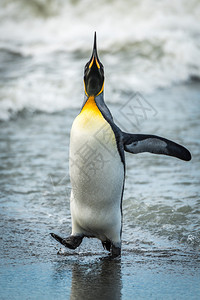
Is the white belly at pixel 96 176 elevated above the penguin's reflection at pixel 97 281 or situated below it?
above

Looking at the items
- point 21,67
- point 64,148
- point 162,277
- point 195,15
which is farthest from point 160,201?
point 195,15

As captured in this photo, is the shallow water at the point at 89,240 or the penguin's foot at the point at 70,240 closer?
the shallow water at the point at 89,240

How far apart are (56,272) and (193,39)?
529 inches

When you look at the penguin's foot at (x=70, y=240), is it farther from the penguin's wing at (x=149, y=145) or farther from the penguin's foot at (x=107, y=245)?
the penguin's wing at (x=149, y=145)

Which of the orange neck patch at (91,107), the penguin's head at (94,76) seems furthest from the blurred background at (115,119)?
the penguin's head at (94,76)

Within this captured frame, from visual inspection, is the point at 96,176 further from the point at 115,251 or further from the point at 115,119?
the point at 115,119

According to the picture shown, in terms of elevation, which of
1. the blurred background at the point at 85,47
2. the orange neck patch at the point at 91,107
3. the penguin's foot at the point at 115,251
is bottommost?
the penguin's foot at the point at 115,251

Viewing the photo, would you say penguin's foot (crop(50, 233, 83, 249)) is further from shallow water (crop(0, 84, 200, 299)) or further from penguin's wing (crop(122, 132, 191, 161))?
penguin's wing (crop(122, 132, 191, 161))

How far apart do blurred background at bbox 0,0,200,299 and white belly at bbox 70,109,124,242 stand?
0.24 m

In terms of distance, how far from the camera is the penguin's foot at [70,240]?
323 centimetres

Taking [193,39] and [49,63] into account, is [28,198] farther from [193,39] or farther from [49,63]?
[193,39]

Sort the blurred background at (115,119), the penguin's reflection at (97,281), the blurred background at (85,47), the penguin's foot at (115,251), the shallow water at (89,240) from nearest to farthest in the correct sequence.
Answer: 1. the penguin's reflection at (97,281)
2. the shallow water at (89,240)
3. the blurred background at (115,119)
4. the penguin's foot at (115,251)
5. the blurred background at (85,47)

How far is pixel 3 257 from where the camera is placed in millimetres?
3236

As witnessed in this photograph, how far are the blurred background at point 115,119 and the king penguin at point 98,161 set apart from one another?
0.20 m
